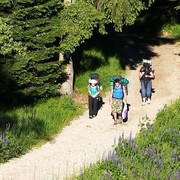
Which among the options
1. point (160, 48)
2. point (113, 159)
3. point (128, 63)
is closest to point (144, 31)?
point (160, 48)

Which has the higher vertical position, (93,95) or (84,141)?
(93,95)

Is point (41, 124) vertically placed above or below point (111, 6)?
below

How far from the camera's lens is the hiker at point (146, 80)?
1458 centimetres

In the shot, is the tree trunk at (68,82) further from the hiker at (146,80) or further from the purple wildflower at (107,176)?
the purple wildflower at (107,176)

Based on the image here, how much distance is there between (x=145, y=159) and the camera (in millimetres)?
9773

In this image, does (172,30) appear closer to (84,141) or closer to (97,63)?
(97,63)

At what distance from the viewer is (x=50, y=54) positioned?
46.5ft

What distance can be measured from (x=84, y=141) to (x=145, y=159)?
2772 mm

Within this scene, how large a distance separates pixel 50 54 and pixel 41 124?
104 inches

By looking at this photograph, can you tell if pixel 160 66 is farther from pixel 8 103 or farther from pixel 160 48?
pixel 8 103

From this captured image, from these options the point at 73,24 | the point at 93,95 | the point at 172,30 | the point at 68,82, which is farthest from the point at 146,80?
the point at 172,30

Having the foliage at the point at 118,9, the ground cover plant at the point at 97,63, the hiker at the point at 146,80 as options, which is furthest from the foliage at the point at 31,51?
the hiker at the point at 146,80

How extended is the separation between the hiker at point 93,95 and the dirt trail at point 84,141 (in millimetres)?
264

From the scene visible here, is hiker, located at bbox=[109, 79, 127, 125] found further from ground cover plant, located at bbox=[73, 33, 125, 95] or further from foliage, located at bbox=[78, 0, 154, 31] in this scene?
foliage, located at bbox=[78, 0, 154, 31]
